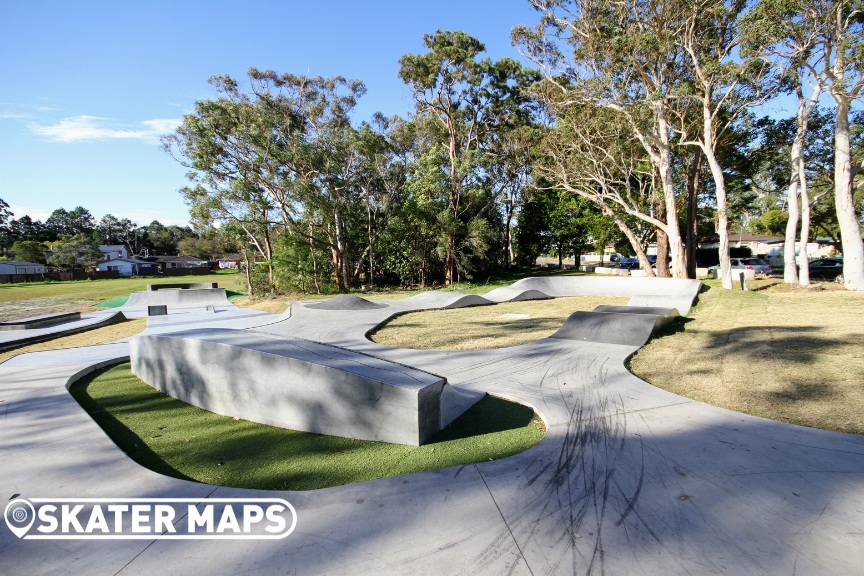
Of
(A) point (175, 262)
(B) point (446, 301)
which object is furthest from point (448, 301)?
(A) point (175, 262)

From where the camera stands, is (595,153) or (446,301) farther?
(595,153)

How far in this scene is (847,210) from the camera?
1526 centimetres

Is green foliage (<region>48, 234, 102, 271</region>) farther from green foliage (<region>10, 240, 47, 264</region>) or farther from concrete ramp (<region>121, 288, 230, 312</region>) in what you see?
concrete ramp (<region>121, 288, 230, 312</region>)

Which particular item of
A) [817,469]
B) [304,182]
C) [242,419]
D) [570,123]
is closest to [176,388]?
[242,419]

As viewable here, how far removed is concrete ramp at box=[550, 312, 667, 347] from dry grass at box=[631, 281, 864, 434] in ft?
1.21

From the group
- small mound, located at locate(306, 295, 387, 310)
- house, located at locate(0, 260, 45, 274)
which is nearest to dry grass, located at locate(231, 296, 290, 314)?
small mound, located at locate(306, 295, 387, 310)

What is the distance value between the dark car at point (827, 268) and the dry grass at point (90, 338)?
33.4 meters

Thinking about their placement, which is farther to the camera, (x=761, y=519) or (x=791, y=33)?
(x=791, y=33)

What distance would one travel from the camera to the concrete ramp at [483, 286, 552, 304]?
16750 millimetres

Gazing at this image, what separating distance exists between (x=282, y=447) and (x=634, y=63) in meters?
21.7

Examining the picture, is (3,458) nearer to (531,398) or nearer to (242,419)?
(242,419)

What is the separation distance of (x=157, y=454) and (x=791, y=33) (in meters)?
21.8

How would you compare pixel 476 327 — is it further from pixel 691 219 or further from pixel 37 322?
pixel 691 219

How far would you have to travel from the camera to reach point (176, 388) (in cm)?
552
